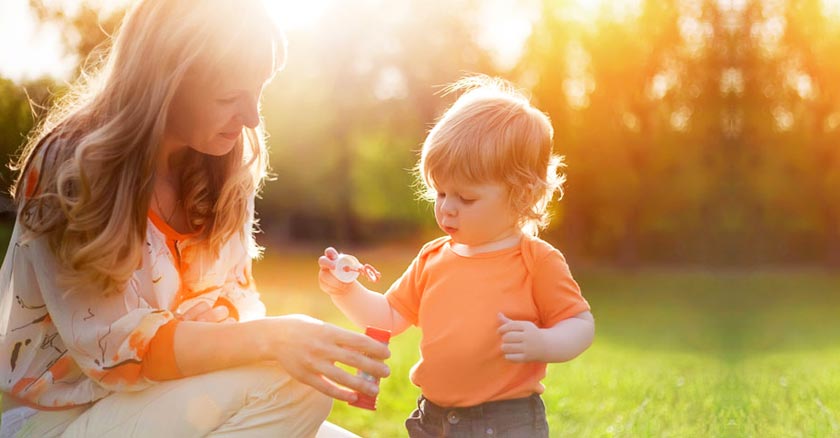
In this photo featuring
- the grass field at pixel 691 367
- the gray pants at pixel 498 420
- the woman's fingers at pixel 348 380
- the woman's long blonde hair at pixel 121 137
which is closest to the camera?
the woman's fingers at pixel 348 380

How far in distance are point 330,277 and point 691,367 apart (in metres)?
5.34

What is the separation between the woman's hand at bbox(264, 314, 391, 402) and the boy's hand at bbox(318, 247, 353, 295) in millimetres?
413

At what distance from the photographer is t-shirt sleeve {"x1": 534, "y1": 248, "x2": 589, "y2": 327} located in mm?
2631

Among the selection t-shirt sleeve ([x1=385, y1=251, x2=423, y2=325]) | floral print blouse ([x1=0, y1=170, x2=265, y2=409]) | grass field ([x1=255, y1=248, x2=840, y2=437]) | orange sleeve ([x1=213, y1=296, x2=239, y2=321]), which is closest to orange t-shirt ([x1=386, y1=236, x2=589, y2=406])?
t-shirt sleeve ([x1=385, y1=251, x2=423, y2=325])

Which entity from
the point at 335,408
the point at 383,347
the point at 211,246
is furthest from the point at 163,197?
the point at 335,408

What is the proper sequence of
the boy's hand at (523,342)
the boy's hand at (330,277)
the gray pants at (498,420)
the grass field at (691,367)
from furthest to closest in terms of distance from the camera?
the grass field at (691,367) → the boy's hand at (330,277) → the gray pants at (498,420) → the boy's hand at (523,342)

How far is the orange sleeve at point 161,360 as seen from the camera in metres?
2.41

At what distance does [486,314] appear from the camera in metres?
2.68

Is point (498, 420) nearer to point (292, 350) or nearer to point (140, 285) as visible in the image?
point (292, 350)

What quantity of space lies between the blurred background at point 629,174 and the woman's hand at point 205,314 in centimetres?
107

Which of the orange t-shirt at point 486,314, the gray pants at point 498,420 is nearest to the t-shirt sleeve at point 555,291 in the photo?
the orange t-shirt at point 486,314

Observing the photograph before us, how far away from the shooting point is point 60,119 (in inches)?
104

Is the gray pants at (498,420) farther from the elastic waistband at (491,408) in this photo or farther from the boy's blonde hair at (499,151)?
the boy's blonde hair at (499,151)

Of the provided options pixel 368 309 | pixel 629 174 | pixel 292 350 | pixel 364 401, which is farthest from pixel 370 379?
pixel 629 174
